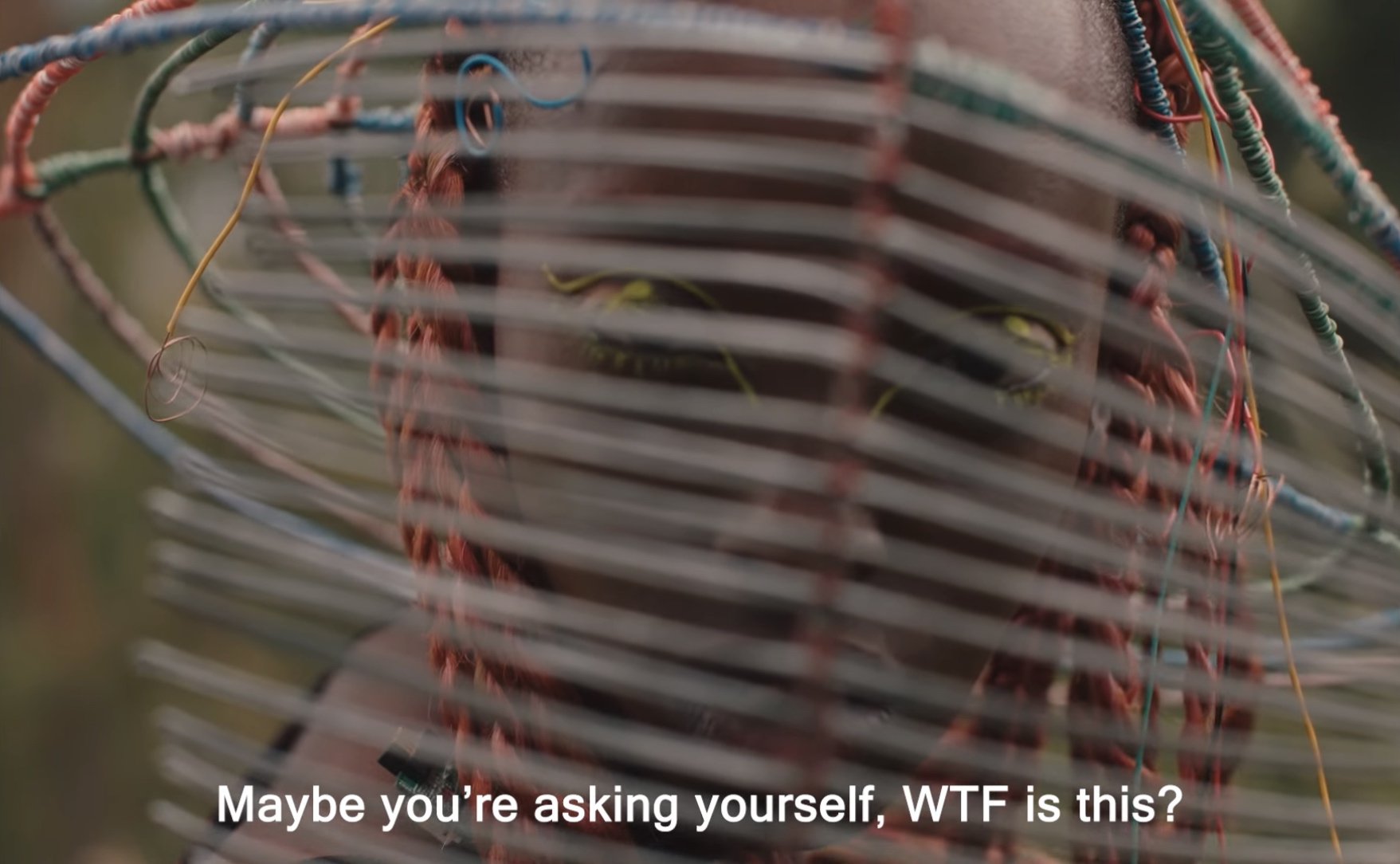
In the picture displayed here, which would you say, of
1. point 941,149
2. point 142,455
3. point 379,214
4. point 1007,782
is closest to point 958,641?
point 1007,782

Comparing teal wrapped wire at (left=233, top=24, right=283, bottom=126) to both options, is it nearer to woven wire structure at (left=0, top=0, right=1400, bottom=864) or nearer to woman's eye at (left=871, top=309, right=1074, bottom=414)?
woven wire structure at (left=0, top=0, right=1400, bottom=864)

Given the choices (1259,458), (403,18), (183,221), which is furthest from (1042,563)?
(183,221)

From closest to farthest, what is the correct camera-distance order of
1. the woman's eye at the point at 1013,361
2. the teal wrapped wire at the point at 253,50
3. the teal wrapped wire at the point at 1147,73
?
the woman's eye at the point at 1013,361
the teal wrapped wire at the point at 1147,73
the teal wrapped wire at the point at 253,50

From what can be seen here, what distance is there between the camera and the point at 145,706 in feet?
9.00

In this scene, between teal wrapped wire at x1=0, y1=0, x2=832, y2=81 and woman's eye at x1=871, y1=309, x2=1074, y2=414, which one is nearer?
teal wrapped wire at x1=0, y1=0, x2=832, y2=81

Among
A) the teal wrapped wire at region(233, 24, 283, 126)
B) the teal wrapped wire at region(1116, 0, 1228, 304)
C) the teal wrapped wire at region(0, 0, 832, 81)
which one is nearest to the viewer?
the teal wrapped wire at region(0, 0, 832, 81)

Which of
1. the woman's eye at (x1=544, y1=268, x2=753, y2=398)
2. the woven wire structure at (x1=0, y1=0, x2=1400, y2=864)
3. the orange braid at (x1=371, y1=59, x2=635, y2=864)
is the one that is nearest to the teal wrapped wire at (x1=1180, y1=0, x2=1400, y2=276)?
the woven wire structure at (x1=0, y1=0, x2=1400, y2=864)

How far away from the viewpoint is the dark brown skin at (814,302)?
22.3 inches

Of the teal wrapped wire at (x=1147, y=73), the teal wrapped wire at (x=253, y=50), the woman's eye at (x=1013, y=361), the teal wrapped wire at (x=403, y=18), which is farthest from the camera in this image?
the teal wrapped wire at (x=253, y=50)

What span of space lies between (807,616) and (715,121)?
0.72ft

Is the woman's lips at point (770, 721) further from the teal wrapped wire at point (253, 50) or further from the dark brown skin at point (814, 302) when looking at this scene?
the teal wrapped wire at point (253, 50)

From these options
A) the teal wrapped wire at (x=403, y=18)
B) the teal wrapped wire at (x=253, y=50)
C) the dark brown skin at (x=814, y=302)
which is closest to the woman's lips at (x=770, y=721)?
the dark brown skin at (x=814, y=302)

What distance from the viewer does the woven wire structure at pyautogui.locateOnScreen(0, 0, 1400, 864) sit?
0.51 meters

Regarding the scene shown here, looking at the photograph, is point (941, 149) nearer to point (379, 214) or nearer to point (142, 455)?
point (379, 214)
